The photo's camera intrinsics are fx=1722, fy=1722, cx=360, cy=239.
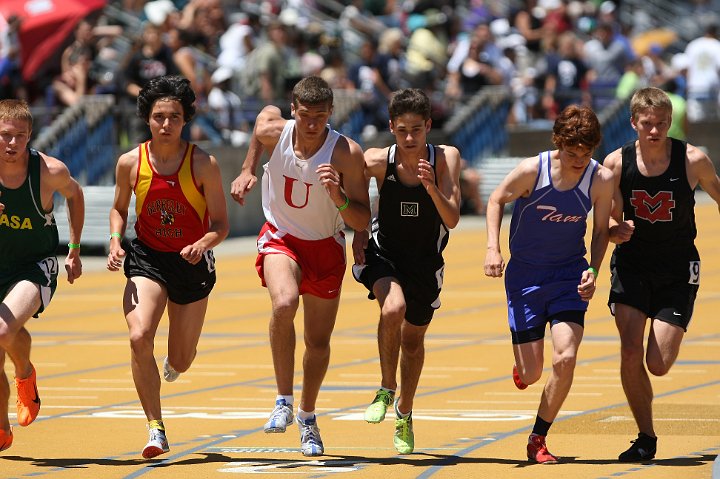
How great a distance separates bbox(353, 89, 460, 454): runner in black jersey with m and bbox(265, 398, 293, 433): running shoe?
20.2 inches

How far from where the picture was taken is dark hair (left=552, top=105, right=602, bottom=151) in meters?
9.84

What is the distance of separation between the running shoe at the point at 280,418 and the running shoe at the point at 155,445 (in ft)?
1.99

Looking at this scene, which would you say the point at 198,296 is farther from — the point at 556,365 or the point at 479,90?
the point at 479,90

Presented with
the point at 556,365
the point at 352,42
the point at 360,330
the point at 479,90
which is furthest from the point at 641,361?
the point at 352,42

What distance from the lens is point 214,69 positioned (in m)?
28.1

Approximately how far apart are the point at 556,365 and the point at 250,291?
36.4ft

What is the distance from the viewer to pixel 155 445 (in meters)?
9.91

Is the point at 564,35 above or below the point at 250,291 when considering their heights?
above

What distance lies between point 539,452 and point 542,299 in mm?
915

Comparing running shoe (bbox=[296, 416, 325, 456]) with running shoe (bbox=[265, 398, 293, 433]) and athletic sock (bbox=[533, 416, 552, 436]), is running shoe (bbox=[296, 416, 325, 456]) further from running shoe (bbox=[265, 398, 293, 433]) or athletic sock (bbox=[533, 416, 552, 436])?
athletic sock (bbox=[533, 416, 552, 436])

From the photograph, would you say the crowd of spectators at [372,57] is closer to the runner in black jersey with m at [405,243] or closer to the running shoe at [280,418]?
the runner in black jersey with m at [405,243]

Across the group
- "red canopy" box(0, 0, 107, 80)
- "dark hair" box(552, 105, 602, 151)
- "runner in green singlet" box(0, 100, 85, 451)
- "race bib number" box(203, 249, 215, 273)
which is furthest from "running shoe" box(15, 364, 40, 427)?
"red canopy" box(0, 0, 107, 80)

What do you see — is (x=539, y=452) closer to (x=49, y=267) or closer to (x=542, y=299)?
(x=542, y=299)

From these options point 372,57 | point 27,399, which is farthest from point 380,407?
point 372,57
